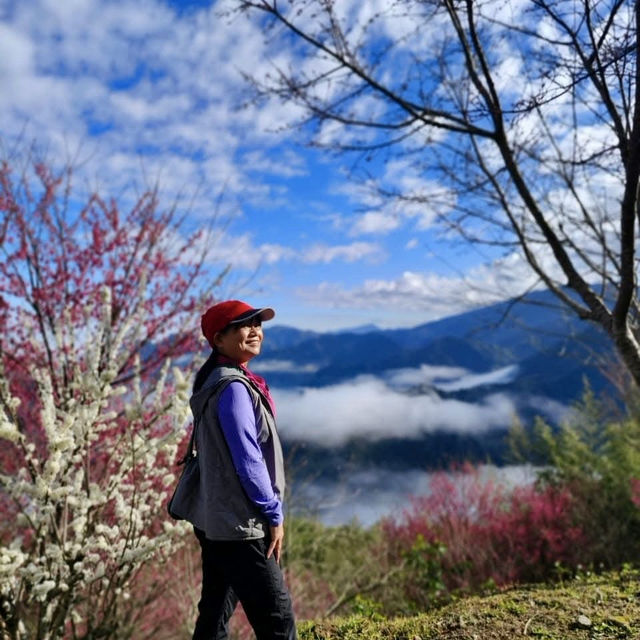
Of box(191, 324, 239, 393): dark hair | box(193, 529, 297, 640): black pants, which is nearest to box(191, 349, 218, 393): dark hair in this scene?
box(191, 324, 239, 393): dark hair

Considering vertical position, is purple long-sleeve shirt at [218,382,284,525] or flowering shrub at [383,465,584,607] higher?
purple long-sleeve shirt at [218,382,284,525]

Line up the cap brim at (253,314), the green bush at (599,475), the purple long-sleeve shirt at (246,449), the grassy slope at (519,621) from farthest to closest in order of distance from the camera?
the green bush at (599,475), the grassy slope at (519,621), the cap brim at (253,314), the purple long-sleeve shirt at (246,449)

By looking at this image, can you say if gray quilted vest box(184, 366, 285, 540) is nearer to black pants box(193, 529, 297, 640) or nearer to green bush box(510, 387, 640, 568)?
black pants box(193, 529, 297, 640)

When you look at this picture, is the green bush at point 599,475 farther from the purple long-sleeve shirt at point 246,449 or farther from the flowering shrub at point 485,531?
the purple long-sleeve shirt at point 246,449

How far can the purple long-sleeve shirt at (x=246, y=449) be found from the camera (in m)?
2.05

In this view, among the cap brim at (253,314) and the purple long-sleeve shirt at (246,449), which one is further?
the cap brim at (253,314)

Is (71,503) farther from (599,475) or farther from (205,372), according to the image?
(599,475)

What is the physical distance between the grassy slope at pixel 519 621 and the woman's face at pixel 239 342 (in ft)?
5.53

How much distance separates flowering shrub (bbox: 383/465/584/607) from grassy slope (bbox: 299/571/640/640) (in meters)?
6.37

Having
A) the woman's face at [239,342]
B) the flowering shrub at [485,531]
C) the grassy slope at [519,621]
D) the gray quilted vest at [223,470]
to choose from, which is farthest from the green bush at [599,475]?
the woman's face at [239,342]

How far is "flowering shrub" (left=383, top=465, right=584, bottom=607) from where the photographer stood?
10617 mm

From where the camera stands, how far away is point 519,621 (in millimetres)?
2730

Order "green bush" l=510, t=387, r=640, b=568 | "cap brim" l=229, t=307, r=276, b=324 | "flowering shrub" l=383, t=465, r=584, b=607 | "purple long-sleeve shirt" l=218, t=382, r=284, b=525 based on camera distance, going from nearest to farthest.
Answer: "purple long-sleeve shirt" l=218, t=382, r=284, b=525
"cap brim" l=229, t=307, r=276, b=324
"flowering shrub" l=383, t=465, r=584, b=607
"green bush" l=510, t=387, r=640, b=568

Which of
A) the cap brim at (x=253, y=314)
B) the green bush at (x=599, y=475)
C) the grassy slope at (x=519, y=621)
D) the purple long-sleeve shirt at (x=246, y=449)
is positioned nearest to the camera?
the purple long-sleeve shirt at (x=246, y=449)
